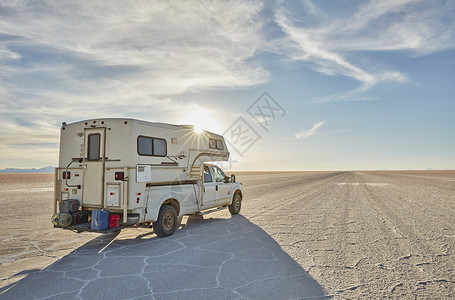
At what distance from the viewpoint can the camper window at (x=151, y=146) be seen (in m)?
7.70

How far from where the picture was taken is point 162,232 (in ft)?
26.5

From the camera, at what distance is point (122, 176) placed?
730cm

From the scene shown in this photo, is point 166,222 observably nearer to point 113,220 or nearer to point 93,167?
point 113,220

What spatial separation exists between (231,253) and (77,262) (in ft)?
10.3

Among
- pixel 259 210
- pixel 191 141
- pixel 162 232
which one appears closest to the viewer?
pixel 162 232

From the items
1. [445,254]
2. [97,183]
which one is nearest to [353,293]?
[445,254]

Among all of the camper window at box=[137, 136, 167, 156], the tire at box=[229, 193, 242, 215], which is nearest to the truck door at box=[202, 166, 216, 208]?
the tire at box=[229, 193, 242, 215]

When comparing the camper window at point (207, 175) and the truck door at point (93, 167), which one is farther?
the camper window at point (207, 175)

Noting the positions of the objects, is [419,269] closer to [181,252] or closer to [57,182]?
[181,252]

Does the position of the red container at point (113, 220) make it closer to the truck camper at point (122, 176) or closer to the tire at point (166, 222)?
the truck camper at point (122, 176)

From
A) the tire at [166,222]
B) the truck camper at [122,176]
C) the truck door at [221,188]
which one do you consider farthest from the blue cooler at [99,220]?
the truck door at [221,188]

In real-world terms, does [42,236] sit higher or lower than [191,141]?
lower

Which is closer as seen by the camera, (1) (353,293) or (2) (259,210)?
(1) (353,293)

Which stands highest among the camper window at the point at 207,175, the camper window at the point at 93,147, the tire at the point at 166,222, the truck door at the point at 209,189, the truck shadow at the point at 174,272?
the camper window at the point at 93,147
